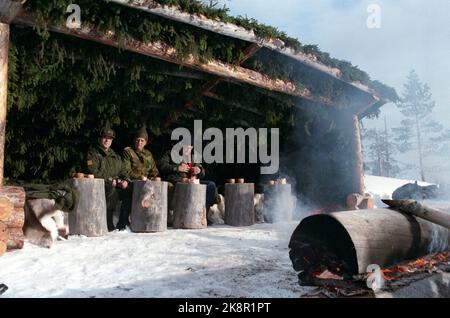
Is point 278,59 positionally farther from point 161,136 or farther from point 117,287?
point 117,287

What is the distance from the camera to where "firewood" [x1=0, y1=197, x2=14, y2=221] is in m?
4.11

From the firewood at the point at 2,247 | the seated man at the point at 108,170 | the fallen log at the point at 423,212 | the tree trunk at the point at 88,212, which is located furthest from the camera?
the seated man at the point at 108,170

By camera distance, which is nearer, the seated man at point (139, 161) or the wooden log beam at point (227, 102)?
the seated man at point (139, 161)

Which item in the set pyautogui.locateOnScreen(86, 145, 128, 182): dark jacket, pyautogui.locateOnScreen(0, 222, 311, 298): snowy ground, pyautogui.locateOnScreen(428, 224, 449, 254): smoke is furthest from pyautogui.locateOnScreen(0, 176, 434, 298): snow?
pyautogui.locateOnScreen(428, 224, 449, 254): smoke

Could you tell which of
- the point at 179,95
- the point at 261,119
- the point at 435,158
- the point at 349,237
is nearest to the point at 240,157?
the point at 261,119

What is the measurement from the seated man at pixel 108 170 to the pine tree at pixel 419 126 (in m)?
47.2

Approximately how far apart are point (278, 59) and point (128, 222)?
3.94 metres

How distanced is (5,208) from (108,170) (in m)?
2.23

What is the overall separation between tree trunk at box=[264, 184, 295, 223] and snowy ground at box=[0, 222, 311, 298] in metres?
2.20

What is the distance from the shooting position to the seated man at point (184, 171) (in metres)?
7.25

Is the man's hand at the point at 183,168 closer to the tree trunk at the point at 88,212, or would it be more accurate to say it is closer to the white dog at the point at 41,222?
the tree trunk at the point at 88,212

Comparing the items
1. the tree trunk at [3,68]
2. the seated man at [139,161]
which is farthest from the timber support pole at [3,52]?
the seated man at [139,161]

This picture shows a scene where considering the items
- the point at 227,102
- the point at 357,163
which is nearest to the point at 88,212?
the point at 227,102
